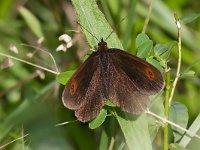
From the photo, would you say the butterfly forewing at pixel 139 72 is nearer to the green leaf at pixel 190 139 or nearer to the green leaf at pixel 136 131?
the green leaf at pixel 136 131

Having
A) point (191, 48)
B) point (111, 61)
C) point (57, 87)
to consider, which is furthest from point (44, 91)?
point (191, 48)

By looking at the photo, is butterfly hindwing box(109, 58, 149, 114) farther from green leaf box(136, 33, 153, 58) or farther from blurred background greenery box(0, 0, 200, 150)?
blurred background greenery box(0, 0, 200, 150)

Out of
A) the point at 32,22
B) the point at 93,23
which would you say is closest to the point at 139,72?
the point at 93,23

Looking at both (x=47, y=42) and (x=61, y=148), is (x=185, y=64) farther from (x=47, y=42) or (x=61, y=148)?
(x=61, y=148)

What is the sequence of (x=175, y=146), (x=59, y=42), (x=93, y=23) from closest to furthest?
(x=175, y=146), (x=93, y=23), (x=59, y=42)

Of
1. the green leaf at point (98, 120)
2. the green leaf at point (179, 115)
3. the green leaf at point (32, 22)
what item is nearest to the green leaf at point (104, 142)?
the green leaf at point (98, 120)

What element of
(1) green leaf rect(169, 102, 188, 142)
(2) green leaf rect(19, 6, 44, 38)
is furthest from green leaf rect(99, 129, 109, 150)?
(2) green leaf rect(19, 6, 44, 38)

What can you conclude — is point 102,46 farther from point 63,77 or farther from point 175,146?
point 175,146
